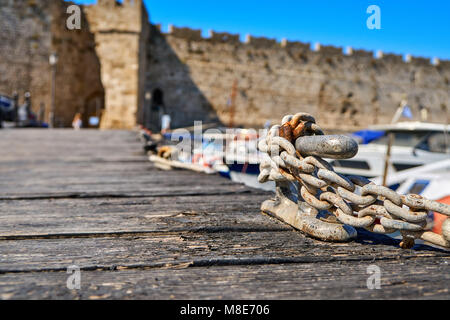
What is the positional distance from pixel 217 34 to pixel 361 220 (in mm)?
19777

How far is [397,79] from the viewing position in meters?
23.2

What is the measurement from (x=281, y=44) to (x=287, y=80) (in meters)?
2.06

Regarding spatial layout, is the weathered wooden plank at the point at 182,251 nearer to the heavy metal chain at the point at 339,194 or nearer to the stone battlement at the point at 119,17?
the heavy metal chain at the point at 339,194

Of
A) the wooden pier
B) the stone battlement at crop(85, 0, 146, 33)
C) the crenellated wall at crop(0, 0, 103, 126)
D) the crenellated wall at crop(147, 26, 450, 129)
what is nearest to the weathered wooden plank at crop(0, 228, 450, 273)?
the wooden pier

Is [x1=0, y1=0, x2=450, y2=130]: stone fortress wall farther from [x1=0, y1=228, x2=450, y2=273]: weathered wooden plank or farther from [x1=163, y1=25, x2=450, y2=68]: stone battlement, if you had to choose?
[x1=0, y1=228, x2=450, y2=273]: weathered wooden plank

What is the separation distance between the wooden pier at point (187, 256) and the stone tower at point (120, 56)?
538 inches

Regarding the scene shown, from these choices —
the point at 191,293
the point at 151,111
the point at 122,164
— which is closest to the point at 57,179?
the point at 122,164

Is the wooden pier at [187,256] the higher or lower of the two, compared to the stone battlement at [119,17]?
lower

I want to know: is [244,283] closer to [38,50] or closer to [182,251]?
[182,251]

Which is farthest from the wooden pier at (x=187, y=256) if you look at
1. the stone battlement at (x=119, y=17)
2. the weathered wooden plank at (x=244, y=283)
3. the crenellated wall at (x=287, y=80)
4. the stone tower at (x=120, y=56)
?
the crenellated wall at (x=287, y=80)

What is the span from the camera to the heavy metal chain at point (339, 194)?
1152 millimetres

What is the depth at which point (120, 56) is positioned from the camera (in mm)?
15492

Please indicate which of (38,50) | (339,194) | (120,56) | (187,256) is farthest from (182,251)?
(38,50)
